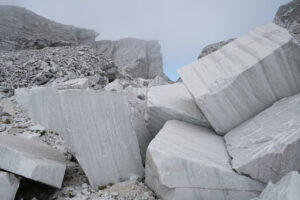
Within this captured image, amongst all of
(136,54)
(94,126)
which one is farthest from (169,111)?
(136,54)

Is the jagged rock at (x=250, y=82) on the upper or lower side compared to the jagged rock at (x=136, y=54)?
upper

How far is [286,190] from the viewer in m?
0.98

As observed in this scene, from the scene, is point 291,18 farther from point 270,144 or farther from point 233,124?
point 270,144

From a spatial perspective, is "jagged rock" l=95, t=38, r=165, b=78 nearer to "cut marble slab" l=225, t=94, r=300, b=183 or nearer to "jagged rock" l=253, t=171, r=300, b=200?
"cut marble slab" l=225, t=94, r=300, b=183

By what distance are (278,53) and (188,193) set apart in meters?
1.49

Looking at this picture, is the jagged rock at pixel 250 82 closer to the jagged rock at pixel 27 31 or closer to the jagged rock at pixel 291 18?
the jagged rock at pixel 291 18

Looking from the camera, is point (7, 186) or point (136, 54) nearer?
point (7, 186)

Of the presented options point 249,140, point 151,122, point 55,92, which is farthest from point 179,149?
point 55,92

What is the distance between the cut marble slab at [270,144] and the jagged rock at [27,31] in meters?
12.9

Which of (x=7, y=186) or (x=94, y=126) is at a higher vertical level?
(x=94, y=126)

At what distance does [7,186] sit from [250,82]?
7.07ft

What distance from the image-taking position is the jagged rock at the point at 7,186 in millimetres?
1235

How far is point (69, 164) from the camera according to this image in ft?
6.45

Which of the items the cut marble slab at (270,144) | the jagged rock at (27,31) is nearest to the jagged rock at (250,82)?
the cut marble slab at (270,144)
